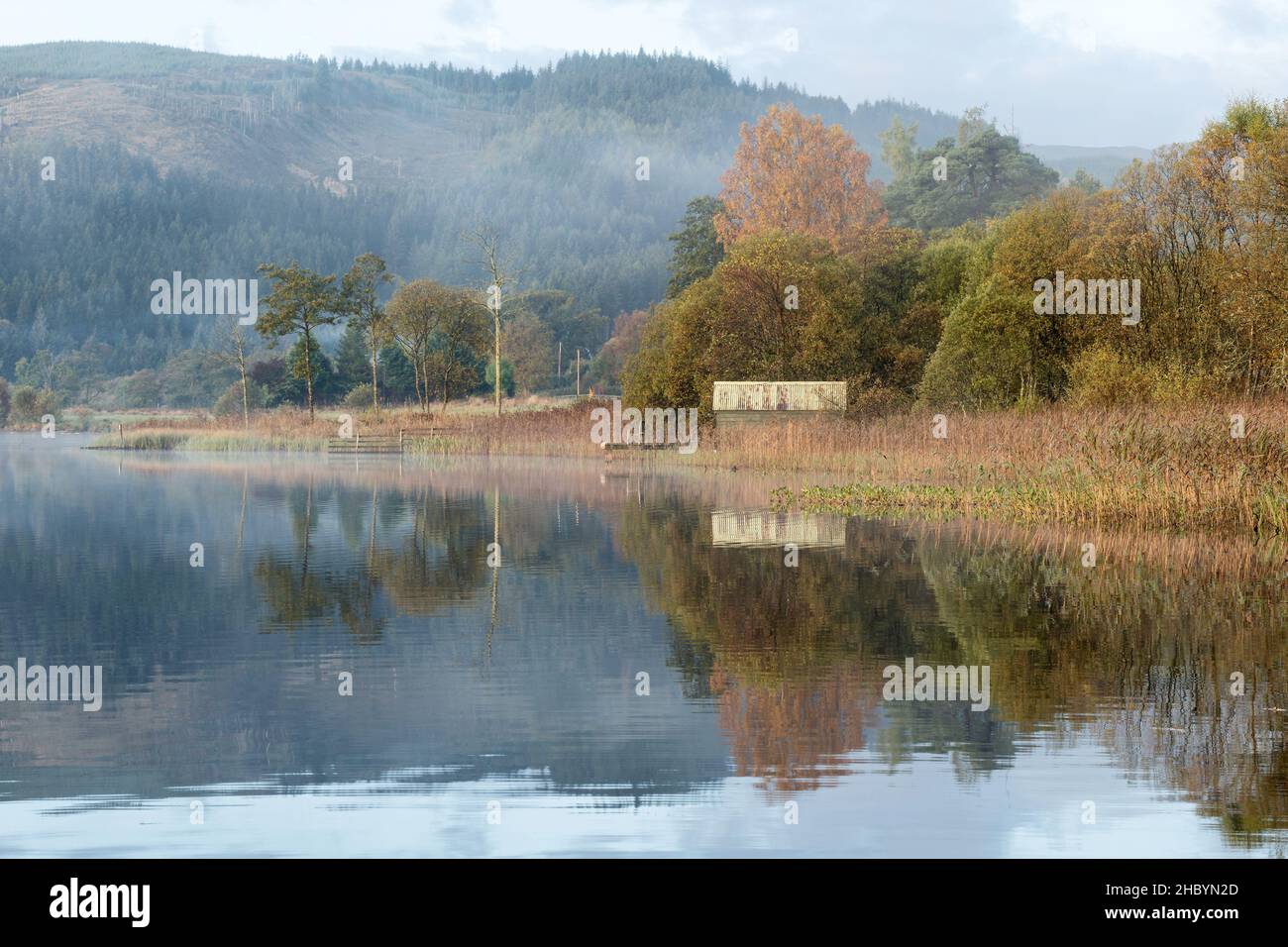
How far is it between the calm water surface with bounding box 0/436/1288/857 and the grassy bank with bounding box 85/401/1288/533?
1.97 m

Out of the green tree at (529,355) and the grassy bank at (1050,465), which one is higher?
the green tree at (529,355)

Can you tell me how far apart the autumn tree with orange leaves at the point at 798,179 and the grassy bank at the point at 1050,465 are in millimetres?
28634

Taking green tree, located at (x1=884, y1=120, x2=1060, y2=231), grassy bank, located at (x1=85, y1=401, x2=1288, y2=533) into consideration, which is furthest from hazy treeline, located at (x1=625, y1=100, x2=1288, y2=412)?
green tree, located at (x1=884, y1=120, x2=1060, y2=231)

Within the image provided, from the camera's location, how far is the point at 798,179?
80250mm

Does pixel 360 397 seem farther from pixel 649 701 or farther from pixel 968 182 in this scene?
pixel 649 701

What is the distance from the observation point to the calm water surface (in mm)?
8656

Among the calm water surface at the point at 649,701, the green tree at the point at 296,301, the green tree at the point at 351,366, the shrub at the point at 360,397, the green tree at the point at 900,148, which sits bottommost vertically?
the calm water surface at the point at 649,701

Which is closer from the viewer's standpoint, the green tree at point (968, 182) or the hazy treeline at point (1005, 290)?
the hazy treeline at point (1005, 290)

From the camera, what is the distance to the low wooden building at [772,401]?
5572 cm

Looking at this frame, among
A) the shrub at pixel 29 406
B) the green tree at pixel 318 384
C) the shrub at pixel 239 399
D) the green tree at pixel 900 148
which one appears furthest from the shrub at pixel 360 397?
the green tree at pixel 900 148

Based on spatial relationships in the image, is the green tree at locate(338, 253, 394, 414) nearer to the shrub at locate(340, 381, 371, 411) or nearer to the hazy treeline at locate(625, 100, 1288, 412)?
the shrub at locate(340, 381, 371, 411)

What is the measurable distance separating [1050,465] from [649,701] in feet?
63.4

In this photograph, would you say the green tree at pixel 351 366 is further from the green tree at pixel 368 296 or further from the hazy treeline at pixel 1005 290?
the hazy treeline at pixel 1005 290
